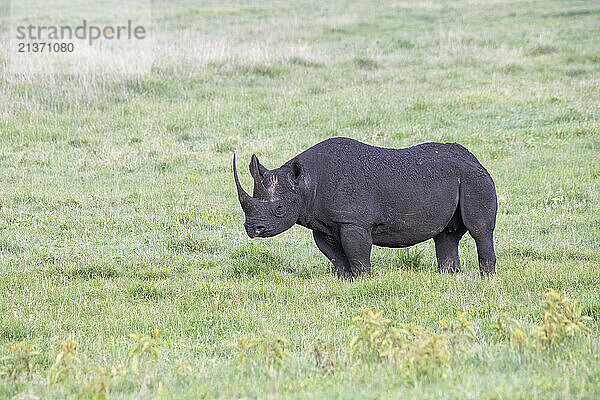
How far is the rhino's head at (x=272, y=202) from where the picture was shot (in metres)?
8.53

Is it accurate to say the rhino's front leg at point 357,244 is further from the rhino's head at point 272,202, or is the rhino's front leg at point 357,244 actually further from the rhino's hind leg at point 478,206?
the rhino's hind leg at point 478,206

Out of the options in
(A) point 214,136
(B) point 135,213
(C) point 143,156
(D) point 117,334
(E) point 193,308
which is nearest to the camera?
(D) point 117,334

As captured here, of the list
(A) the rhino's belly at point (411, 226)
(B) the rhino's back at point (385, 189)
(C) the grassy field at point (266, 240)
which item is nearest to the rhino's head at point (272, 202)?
(B) the rhino's back at point (385, 189)

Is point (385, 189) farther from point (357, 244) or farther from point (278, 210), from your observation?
point (278, 210)

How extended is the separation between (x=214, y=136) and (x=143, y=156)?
82.1 inches

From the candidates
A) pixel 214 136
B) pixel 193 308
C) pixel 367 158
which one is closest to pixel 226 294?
pixel 193 308

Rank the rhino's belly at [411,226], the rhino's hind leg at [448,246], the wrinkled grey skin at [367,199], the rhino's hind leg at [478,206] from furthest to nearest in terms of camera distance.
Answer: the rhino's hind leg at [448,246] → the rhino's hind leg at [478,206] → the rhino's belly at [411,226] → the wrinkled grey skin at [367,199]

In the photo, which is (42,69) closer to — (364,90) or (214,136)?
(214,136)

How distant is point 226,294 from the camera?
8.47 m

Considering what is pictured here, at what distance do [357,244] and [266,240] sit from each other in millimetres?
2717

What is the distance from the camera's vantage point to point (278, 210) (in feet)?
28.2

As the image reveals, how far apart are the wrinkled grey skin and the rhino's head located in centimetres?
1

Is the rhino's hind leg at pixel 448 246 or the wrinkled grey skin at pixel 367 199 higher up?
the wrinkled grey skin at pixel 367 199

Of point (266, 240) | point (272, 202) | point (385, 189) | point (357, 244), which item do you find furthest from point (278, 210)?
point (266, 240)
